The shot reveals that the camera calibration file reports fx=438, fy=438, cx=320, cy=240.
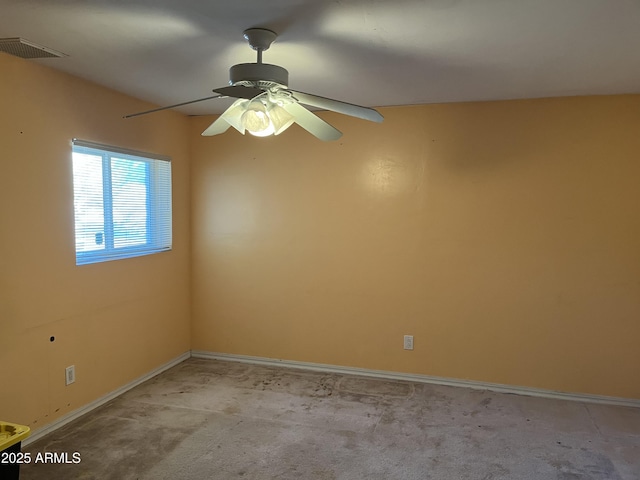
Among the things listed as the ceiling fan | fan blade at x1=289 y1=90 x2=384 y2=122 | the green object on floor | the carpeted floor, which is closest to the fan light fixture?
the ceiling fan

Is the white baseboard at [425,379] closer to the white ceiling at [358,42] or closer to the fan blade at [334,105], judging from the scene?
the white ceiling at [358,42]

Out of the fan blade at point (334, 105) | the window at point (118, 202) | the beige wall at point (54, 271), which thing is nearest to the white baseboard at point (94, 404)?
the beige wall at point (54, 271)

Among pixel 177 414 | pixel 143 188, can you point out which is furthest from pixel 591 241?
pixel 143 188

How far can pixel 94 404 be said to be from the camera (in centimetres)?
305

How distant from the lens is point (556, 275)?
329cm

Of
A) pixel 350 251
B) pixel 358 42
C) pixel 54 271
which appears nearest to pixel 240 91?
pixel 358 42

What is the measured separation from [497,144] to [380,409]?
7.03ft

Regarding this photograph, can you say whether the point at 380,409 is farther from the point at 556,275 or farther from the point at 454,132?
the point at 454,132

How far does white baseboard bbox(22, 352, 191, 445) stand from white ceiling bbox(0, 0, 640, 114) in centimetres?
219

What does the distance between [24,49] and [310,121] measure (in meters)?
1.57

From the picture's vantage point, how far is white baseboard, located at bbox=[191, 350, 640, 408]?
10.6 ft

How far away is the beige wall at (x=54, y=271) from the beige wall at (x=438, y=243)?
80 cm

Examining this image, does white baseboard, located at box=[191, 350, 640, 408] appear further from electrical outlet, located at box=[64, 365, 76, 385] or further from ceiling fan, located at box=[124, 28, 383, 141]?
ceiling fan, located at box=[124, 28, 383, 141]

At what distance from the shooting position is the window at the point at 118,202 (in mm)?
2922
